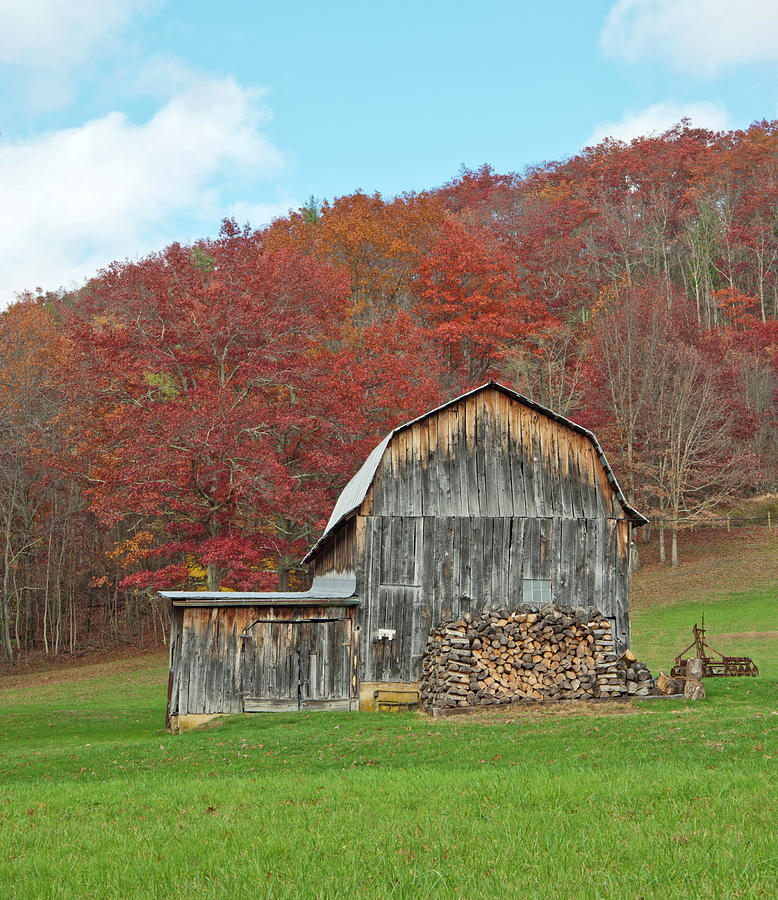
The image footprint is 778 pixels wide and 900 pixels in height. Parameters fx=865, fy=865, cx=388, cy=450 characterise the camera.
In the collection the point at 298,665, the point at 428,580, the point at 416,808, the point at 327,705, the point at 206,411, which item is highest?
the point at 206,411

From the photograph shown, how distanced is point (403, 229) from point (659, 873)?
54.9m

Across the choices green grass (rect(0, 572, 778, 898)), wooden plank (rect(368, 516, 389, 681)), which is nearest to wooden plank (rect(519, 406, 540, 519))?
wooden plank (rect(368, 516, 389, 681))

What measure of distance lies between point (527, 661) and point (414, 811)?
13.1 m

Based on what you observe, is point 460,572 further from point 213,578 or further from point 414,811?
point 213,578

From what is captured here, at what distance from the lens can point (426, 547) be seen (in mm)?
22422

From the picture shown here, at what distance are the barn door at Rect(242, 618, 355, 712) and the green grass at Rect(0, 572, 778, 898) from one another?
3.49m

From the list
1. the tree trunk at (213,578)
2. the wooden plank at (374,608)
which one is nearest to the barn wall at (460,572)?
the wooden plank at (374,608)

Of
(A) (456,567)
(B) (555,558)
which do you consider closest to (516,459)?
(B) (555,558)

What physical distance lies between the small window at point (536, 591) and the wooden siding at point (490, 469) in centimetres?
171

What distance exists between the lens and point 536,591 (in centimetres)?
2234

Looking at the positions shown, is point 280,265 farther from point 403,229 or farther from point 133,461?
point 403,229

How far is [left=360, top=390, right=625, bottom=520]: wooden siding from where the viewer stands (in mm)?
22672

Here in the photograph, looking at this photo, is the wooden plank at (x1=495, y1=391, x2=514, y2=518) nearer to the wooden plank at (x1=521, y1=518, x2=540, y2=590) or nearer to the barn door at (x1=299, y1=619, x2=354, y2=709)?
the wooden plank at (x1=521, y1=518, x2=540, y2=590)

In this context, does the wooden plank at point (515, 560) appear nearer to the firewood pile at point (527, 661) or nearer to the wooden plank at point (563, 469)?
the firewood pile at point (527, 661)
